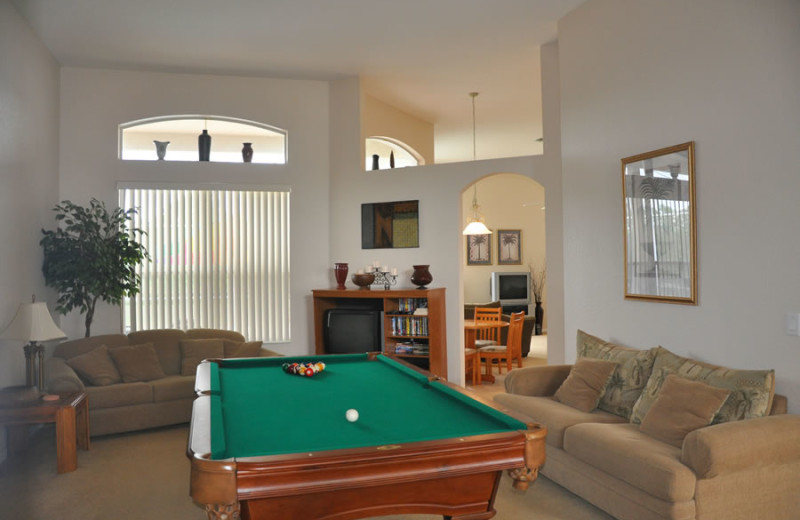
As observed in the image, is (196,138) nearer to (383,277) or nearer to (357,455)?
(383,277)

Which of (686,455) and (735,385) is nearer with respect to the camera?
(686,455)

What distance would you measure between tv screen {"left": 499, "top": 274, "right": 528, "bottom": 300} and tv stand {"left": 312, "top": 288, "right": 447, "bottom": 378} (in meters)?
6.20

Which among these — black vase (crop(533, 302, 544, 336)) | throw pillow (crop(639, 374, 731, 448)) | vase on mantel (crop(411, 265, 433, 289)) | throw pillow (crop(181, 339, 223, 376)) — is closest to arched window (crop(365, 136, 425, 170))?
vase on mantel (crop(411, 265, 433, 289))

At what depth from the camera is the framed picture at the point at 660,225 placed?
154 inches

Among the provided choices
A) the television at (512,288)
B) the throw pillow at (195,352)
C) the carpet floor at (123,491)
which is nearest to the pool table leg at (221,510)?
the carpet floor at (123,491)

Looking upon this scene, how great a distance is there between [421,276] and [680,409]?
3711 millimetres

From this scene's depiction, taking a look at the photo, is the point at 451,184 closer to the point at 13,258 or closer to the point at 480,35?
the point at 480,35

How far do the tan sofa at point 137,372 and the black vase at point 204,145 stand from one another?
6.85 feet

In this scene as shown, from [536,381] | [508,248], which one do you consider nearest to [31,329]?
[536,381]

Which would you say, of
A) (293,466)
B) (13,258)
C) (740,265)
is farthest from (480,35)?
(293,466)

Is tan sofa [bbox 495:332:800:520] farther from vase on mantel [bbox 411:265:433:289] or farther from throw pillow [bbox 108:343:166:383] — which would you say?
throw pillow [bbox 108:343:166:383]

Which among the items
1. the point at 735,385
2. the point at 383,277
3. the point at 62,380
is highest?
the point at 383,277

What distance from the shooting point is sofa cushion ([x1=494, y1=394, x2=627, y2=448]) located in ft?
12.5

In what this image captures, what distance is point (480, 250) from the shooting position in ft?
42.9
